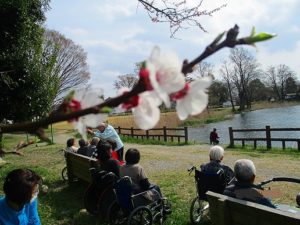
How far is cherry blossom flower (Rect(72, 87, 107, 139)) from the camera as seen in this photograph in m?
0.68

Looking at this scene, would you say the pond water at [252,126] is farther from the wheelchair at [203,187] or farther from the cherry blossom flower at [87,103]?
the cherry blossom flower at [87,103]

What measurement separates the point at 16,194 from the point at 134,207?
2.25m

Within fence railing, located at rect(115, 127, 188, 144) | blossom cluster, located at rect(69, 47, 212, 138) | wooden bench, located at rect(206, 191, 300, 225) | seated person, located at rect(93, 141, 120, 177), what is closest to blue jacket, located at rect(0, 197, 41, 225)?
wooden bench, located at rect(206, 191, 300, 225)

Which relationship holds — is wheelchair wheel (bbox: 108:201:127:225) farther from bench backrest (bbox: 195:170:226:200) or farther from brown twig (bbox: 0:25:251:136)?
brown twig (bbox: 0:25:251:136)

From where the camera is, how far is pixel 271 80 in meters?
87.3

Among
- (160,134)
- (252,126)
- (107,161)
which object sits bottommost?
(252,126)

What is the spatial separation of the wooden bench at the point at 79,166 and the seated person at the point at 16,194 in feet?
10.7

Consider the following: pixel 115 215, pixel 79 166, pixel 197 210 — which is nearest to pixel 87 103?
pixel 115 215

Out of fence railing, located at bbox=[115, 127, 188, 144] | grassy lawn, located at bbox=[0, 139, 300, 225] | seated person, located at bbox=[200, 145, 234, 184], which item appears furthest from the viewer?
fence railing, located at bbox=[115, 127, 188, 144]

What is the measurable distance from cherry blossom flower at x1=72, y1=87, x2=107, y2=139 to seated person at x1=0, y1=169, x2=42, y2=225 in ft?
9.43

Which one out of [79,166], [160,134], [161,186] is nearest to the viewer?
[79,166]

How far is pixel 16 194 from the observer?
3.40 meters

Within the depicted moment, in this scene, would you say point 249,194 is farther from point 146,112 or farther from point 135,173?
point 146,112

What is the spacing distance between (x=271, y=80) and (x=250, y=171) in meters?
87.1
